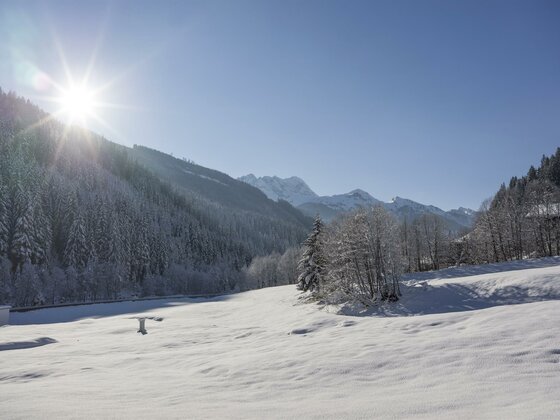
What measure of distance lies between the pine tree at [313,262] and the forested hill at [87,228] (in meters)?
54.8

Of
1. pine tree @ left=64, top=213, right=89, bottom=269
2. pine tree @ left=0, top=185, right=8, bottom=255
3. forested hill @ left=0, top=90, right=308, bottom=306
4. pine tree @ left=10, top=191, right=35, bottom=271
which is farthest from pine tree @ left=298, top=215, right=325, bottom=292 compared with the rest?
pine tree @ left=0, top=185, right=8, bottom=255

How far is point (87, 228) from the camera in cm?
10762

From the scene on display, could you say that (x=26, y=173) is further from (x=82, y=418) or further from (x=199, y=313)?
(x=82, y=418)

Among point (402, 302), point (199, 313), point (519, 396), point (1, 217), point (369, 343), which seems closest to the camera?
point (519, 396)

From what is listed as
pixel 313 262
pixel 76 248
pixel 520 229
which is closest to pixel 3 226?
pixel 76 248

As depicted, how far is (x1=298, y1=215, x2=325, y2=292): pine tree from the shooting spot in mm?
53375

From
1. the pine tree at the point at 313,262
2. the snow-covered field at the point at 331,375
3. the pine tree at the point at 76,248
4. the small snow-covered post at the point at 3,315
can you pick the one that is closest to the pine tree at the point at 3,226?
the pine tree at the point at 76,248

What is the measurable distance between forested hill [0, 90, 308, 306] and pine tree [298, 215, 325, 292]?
54.8 meters

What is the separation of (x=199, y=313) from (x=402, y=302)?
24.3m

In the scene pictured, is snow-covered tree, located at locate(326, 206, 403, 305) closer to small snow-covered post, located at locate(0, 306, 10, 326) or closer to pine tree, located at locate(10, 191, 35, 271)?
small snow-covered post, located at locate(0, 306, 10, 326)

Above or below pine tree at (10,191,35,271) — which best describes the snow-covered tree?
below

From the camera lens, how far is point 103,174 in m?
153

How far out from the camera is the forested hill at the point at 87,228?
8588 centimetres

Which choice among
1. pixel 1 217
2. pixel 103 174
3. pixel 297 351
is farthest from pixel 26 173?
pixel 297 351
